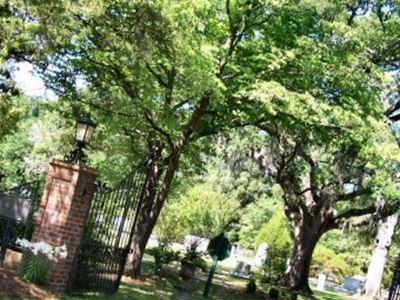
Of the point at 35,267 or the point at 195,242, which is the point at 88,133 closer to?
the point at 35,267

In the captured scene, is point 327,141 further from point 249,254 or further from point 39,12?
point 249,254

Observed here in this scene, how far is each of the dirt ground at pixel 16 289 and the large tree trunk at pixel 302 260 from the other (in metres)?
15.7

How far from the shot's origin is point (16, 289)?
9195mm

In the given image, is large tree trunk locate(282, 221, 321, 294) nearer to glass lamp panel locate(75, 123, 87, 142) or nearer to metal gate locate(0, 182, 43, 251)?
metal gate locate(0, 182, 43, 251)

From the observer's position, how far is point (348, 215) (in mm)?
23672

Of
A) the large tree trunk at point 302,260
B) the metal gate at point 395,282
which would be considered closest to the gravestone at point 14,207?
A: the metal gate at point 395,282

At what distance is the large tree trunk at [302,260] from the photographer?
23.9m

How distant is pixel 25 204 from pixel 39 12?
14.5ft

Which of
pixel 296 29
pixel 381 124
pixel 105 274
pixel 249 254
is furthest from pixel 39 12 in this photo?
pixel 249 254

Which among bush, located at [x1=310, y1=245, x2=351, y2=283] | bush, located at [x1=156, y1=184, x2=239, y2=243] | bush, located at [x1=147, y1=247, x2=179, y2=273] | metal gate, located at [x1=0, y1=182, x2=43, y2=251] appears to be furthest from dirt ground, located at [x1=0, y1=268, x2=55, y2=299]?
bush, located at [x1=310, y1=245, x2=351, y2=283]

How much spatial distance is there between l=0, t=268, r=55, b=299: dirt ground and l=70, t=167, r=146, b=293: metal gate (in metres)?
1.21

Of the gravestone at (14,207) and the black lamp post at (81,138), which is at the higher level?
the black lamp post at (81,138)

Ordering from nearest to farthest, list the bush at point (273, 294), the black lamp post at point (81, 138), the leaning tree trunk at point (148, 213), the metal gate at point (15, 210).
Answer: the black lamp post at point (81, 138), the metal gate at point (15, 210), the leaning tree trunk at point (148, 213), the bush at point (273, 294)

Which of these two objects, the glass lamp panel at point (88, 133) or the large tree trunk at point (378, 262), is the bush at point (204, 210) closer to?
the large tree trunk at point (378, 262)
